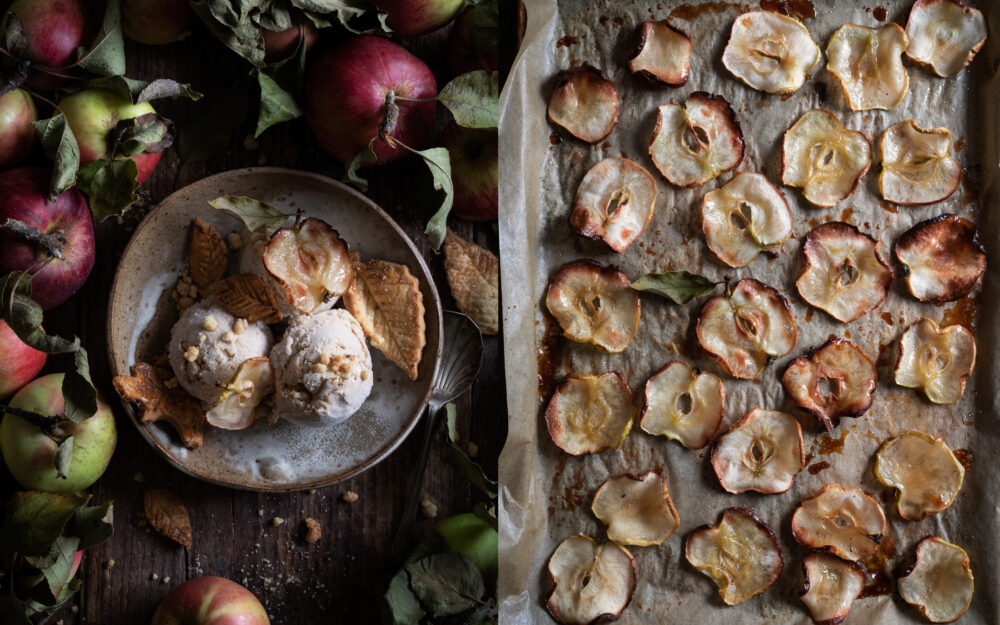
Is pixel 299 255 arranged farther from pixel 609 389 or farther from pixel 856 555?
pixel 856 555

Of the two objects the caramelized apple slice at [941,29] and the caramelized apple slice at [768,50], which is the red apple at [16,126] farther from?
the caramelized apple slice at [941,29]

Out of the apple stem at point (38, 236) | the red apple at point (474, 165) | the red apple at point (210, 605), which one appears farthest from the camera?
the red apple at point (474, 165)

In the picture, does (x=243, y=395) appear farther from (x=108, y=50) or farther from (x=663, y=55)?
(x=663, y=55)

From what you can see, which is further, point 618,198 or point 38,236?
point 618,198

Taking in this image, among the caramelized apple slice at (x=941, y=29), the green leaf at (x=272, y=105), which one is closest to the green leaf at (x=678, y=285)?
the caramelized apple slice at (x=941, y=29)

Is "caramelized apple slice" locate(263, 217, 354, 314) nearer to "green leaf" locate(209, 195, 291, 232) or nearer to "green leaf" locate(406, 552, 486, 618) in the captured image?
"green leaf" locate(209, 195, 291, 232)

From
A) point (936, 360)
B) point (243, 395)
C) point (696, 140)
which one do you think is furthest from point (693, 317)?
point (243, 395)
